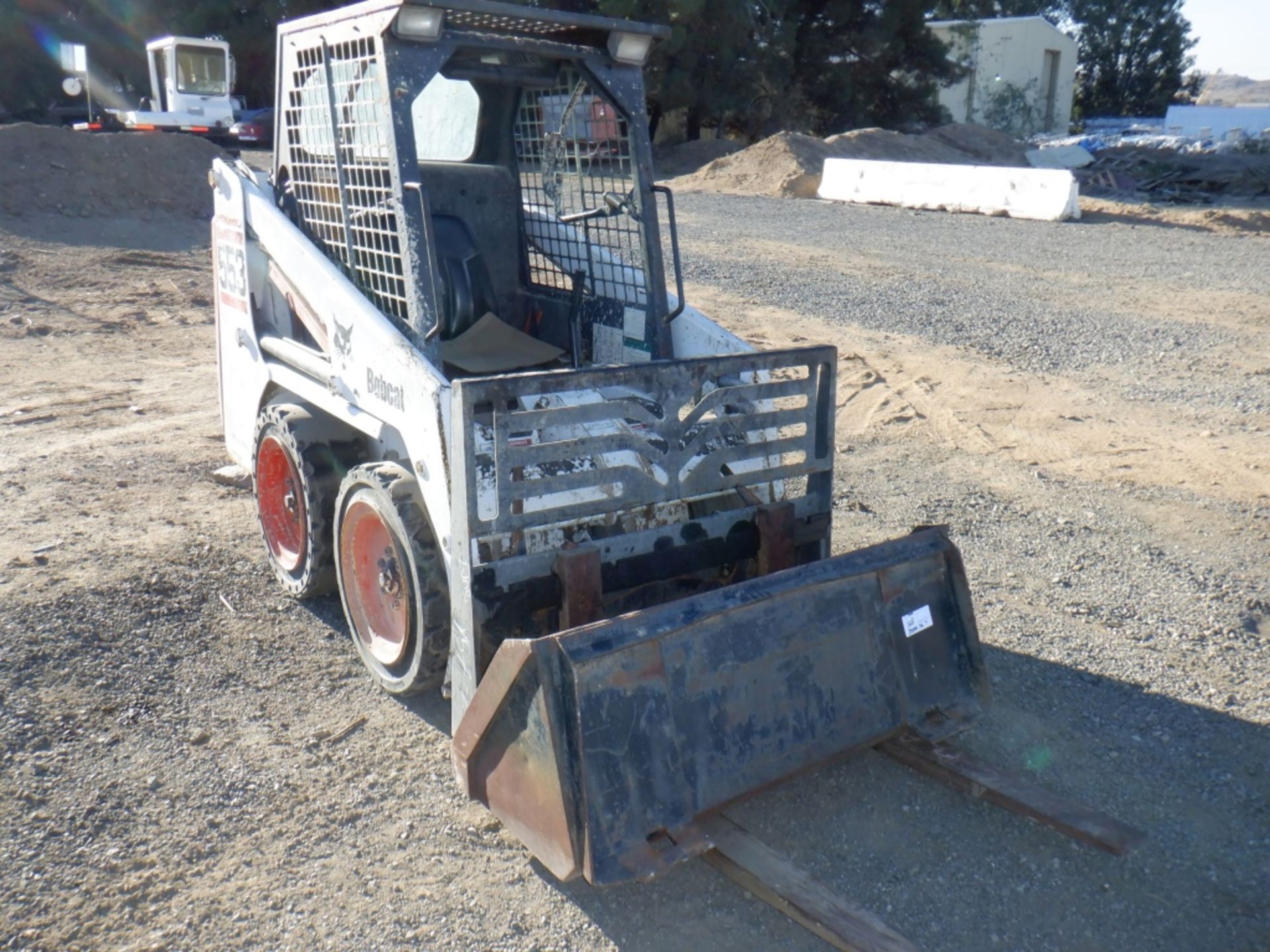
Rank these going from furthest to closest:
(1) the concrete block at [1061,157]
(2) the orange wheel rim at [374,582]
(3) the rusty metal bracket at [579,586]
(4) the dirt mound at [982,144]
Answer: (4) the dirt mound at [982,144]
(1) the concrete block at [1061,157]
(2) the orange wheel rim at [374,582]
(3) the rusty metal bracket at [579,586]

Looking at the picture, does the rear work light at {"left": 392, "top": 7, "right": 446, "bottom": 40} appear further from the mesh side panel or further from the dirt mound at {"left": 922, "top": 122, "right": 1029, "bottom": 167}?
the dirt mound at {"left": 922, "top": 122, "right": 1029, "bottom": 167}

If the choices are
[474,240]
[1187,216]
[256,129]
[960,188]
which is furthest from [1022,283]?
[256,129]

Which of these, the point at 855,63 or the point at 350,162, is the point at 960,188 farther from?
the point at 855,63

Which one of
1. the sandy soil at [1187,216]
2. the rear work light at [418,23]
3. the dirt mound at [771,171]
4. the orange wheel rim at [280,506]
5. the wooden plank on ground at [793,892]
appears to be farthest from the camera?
the dirt mound at [771,171]

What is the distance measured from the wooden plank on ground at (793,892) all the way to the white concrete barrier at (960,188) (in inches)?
670

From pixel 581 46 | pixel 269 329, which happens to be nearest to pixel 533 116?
pixel 581 46

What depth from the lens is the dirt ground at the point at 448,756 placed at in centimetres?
330

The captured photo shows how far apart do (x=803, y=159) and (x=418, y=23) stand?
2147 centimetres

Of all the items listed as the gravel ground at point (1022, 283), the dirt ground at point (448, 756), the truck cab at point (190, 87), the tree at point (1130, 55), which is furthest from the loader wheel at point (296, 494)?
the tree at point (1130, 55)

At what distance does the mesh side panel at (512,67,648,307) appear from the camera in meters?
4.95

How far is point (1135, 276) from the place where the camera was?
1349cm

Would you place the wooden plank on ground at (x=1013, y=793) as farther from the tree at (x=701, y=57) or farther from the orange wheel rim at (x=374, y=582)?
the tree at (x=701, y=57)

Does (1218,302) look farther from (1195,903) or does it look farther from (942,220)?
(1195,903)

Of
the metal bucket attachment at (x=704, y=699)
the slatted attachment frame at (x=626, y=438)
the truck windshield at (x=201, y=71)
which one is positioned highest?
the truck windshield at (x=201, y=71)
